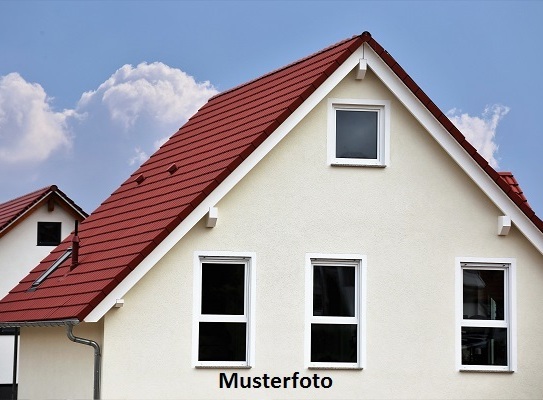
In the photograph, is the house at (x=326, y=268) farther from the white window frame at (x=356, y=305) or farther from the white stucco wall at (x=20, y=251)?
the white stucco wall at (x=20, y=251)

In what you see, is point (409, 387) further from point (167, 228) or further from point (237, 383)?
point (167, 228)

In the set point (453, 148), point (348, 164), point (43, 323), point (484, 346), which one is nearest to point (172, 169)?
point (348, 164)

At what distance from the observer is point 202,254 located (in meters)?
18.8

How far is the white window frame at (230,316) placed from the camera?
61.6 ft

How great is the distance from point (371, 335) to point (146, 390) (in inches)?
133

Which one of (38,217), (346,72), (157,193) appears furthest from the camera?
(38,217)

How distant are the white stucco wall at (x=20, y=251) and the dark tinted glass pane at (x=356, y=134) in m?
23.1

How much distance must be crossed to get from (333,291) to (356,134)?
2378mm

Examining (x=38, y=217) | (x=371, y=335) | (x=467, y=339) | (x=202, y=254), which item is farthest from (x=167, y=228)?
(x=38, y=217)

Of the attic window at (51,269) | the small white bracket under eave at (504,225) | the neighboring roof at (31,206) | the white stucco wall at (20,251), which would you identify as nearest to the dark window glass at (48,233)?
the white stucco wall at (20,251)

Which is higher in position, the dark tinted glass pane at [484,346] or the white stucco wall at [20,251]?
the white stucco wall at [20,251]

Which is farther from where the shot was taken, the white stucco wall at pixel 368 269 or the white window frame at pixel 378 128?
the white window frame at pixel 378 128

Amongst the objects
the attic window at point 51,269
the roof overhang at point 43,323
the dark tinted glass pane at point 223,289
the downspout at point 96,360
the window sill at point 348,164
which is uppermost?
the window sill at point 348,164

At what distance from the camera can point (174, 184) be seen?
20.5 m
